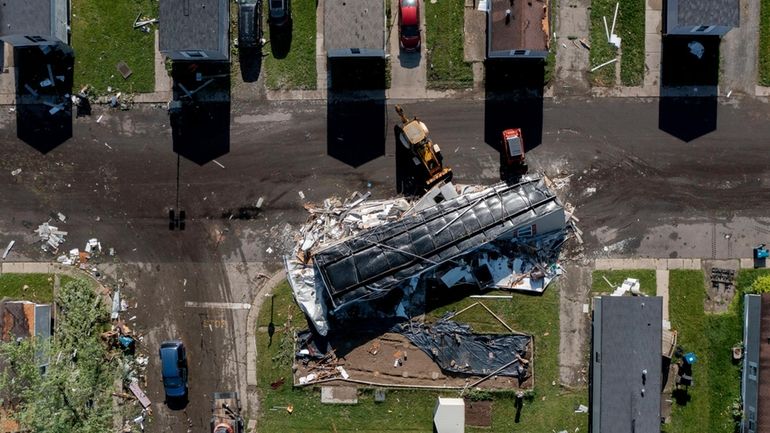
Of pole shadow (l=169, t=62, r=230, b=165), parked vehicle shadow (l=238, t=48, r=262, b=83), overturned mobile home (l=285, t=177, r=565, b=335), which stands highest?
parked vehicle shadow (l=238, t=48, r=262, b=83)

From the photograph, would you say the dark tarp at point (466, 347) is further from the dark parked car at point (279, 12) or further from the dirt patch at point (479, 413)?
the dark parked car at point (279, 12)

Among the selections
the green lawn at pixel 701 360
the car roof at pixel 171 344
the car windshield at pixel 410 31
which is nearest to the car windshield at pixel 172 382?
the car roof at pixel 171 344

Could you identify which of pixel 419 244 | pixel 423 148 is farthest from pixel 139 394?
pixel 423 148

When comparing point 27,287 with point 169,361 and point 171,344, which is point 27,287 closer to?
point 171,344

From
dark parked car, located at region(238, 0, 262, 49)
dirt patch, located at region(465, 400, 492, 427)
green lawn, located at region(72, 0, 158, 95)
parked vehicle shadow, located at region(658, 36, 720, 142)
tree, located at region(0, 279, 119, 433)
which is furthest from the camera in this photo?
green lawn, located at region(72, 0, 158, 95)

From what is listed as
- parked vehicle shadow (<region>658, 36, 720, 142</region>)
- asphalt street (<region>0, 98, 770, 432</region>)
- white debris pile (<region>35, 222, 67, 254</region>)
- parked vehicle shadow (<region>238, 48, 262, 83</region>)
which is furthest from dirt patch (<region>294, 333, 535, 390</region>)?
parked vehicle shadow (<region>658, 36, 720, 142</region>)

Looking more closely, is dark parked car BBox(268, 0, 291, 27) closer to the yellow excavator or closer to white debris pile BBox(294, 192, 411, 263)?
the yellow excavator
